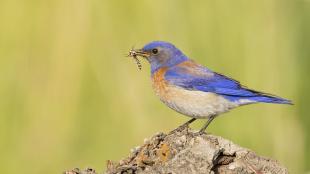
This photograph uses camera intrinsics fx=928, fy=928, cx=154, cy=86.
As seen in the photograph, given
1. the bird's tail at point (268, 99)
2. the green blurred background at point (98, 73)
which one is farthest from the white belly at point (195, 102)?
the green blurred background at point (98, 73)

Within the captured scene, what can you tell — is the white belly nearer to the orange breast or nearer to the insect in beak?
the orange breast

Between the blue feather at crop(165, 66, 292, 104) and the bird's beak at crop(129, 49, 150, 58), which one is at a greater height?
the bird's beak at crop(129, 49, 150, 58)

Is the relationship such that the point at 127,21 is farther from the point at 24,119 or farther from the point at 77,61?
the point at 24,119

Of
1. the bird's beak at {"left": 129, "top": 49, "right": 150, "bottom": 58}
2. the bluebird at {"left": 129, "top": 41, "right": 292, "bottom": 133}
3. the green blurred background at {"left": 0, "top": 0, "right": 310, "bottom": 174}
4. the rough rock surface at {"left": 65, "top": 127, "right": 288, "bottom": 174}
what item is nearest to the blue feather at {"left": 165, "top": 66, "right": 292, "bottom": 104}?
the bluebird at {"left": 129, "top": 41, "right": 292, "bottom": 133}

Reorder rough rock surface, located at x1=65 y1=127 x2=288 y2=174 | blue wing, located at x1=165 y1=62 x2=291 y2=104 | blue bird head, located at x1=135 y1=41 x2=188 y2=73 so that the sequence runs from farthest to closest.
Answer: blue bird head, located at x1=135 y1=41 x2=188 y2=73
blue wing, located at x1=165 y1=62 x2=291 y2=104
rough rock surface, located at x1=65 y1=127 x2=288 y2=174

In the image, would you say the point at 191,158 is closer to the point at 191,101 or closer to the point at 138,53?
the point at 191,101

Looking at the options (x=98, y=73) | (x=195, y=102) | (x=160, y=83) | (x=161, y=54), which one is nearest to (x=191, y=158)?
(x=195, y=102)

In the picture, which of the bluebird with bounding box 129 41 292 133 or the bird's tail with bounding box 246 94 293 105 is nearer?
the bird's tail with bounding box 246 94 293 105
